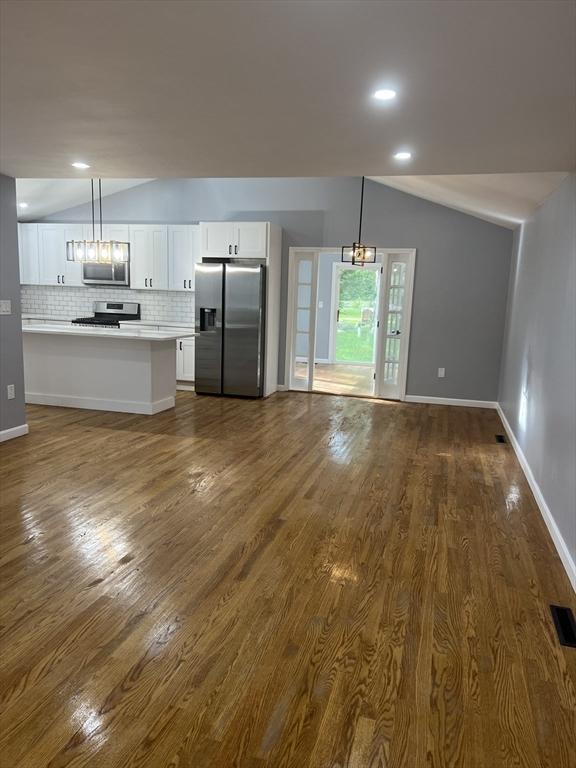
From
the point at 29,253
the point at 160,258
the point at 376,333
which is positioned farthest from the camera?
the point at 376,333

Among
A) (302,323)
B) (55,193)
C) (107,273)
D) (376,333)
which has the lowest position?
(376,333)

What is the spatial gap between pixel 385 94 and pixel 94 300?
22.4 ft

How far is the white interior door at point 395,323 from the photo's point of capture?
6980 millimetres

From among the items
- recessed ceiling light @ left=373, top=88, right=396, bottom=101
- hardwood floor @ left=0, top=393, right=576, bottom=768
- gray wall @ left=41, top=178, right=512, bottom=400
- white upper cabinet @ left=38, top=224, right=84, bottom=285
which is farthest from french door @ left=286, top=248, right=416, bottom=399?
recessed ceiling light @ left=373, top=88, right=396, bottom=101

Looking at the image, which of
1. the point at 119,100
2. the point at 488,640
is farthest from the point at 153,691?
the point at 119,100

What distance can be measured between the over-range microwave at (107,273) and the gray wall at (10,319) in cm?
301

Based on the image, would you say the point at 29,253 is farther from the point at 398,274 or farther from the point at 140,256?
the point at 398,274

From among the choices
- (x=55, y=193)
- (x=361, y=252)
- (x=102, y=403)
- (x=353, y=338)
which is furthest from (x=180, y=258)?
(x=353, y=338)

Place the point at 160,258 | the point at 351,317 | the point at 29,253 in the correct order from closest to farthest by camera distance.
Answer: the point at 160,258 → the point at 29,253 → the point at 351,317

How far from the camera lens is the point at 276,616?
7.43 feet

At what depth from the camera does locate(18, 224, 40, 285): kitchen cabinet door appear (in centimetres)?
810

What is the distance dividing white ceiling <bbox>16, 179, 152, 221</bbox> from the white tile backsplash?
118cm

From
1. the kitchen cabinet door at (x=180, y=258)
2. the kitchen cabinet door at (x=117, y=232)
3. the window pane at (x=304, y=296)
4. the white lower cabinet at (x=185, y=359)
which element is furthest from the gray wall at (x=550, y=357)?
the kitchen cabinet door at (x=117, y=232)

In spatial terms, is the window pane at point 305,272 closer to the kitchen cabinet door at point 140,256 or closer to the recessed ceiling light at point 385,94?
the kitchen cabinet door at point 140,256
